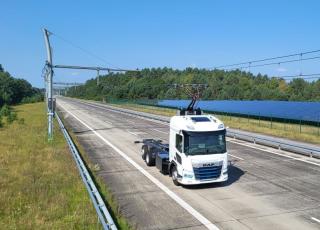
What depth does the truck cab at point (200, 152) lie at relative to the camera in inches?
595

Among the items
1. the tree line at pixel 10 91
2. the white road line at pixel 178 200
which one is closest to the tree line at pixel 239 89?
the tree line at pixel 10 91

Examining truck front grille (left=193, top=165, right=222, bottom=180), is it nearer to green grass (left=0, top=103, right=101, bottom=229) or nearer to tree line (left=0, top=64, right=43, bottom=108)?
green grass (left=0, top=103, right=101, bottom=229)

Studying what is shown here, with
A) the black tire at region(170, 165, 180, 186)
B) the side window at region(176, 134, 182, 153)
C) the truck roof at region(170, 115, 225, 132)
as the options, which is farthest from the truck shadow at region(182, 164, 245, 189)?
the truck roof at region(170, 115, 225, 132)

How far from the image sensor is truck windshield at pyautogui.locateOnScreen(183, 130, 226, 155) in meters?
15.2

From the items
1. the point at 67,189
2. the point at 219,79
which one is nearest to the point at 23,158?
the point at 67,189

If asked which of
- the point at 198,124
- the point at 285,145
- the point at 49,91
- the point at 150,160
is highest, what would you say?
the point at 49,91

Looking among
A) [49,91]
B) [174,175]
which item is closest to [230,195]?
[174,175]

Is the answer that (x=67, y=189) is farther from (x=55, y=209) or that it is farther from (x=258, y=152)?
(x=258, y=152)

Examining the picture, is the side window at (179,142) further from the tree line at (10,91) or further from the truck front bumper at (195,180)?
the tree line at (10,91)

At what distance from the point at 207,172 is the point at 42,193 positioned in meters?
6.11

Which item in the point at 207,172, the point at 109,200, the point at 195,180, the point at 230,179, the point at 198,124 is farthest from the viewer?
the point at 230,179

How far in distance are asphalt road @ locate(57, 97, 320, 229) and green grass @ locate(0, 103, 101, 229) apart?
1.42 m

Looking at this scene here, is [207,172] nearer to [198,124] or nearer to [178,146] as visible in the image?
[178,146]

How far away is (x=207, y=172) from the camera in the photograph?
50.1ft
